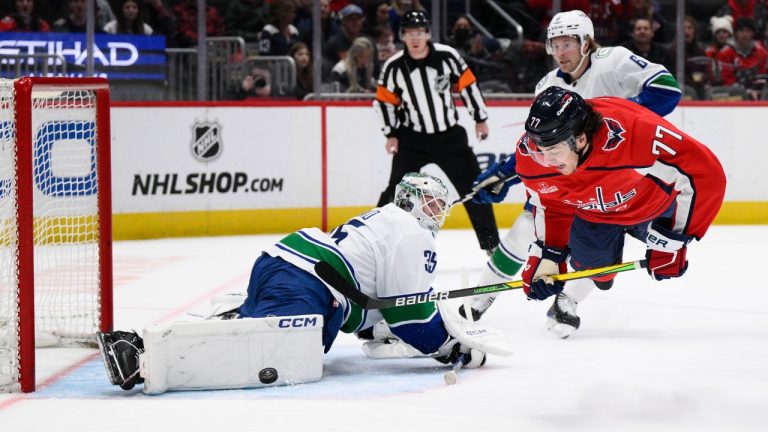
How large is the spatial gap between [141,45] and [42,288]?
10.9ft

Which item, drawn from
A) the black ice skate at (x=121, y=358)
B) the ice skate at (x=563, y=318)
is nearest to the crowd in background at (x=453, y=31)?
the ice skate at (x=563, y=318)

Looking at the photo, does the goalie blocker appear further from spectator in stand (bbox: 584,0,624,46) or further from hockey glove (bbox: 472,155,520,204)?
spectator in stand (bbox: 584,0,624,46)

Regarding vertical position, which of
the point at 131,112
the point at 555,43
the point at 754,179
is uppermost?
the point at 555,43

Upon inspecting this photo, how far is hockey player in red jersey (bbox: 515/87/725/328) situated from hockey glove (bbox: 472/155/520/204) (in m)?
0.47

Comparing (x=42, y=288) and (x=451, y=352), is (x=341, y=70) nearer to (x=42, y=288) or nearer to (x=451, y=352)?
(x=42, y=288)

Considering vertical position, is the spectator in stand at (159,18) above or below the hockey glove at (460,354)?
above

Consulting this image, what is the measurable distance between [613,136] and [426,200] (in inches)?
25.2

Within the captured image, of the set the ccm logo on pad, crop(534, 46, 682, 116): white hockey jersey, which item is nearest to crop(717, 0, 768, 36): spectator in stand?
crop(534, 46, 682, 116): white hockey jersey

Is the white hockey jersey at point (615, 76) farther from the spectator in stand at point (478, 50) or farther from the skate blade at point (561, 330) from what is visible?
the spectator in stand at point (478, 50)

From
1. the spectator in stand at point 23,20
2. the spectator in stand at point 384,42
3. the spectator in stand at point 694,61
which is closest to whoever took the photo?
the spectator in stand at point 23,20

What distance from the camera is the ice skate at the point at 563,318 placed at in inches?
173

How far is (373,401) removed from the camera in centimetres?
331

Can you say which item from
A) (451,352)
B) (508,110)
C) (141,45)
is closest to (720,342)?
(451,352)

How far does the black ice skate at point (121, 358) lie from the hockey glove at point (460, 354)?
920 mm
